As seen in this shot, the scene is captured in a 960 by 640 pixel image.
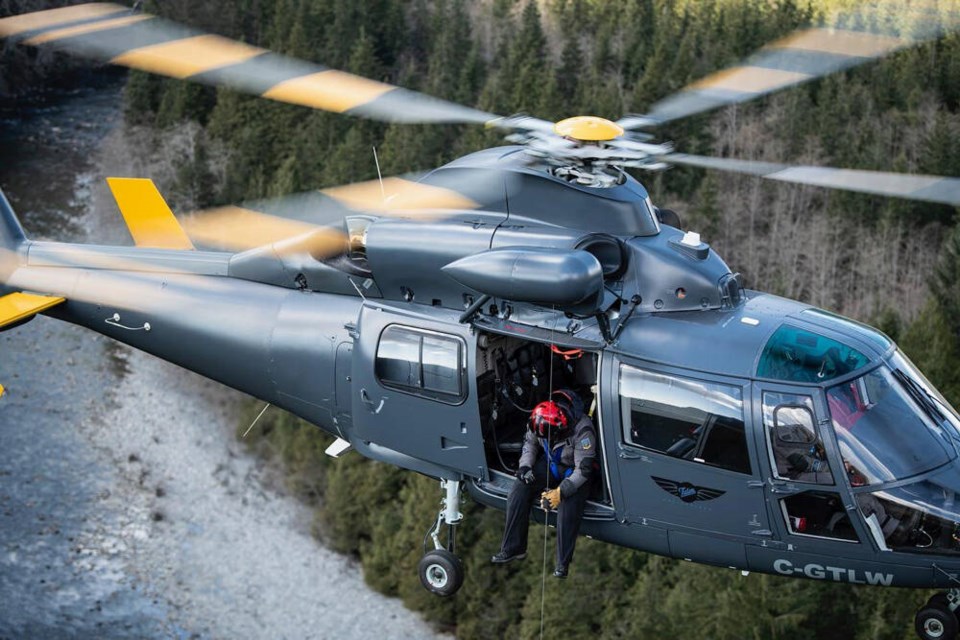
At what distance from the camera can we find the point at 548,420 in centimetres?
1032

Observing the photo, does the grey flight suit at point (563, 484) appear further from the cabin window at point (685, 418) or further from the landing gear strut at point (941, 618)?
the landing gear strut at point (941, 618)

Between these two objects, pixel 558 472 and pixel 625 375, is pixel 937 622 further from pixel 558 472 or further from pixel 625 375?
A: pixel 558 472

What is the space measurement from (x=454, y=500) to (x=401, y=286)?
2.07 metres

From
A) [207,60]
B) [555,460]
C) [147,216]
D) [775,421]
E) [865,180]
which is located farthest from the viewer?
[147,216]

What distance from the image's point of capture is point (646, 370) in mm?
9797

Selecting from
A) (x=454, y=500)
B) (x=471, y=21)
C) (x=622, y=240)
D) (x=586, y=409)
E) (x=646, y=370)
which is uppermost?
(x=622, y=240)

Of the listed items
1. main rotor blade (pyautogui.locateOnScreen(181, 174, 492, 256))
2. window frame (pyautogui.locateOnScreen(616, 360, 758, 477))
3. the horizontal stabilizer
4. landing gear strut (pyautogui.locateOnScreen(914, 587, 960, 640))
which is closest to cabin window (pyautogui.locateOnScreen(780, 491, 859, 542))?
window frame (pyautogui.locateOnScreen(616, 360, 758, 477))

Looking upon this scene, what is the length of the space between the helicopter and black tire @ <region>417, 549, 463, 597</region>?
2 centimetres

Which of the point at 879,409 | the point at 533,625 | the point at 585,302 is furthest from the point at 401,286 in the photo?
the point at 533,625

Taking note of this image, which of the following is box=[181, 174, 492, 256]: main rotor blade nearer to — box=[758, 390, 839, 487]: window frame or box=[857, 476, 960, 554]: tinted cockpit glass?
box=[758, 390, 839, 487]: window frame

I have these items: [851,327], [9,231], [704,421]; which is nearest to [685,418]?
[704,421]

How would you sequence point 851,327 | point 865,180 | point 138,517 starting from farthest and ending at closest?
point 138,517 < point 851,327 < point 865,180

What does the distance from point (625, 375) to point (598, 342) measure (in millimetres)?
381

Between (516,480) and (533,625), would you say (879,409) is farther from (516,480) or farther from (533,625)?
(533,625)
